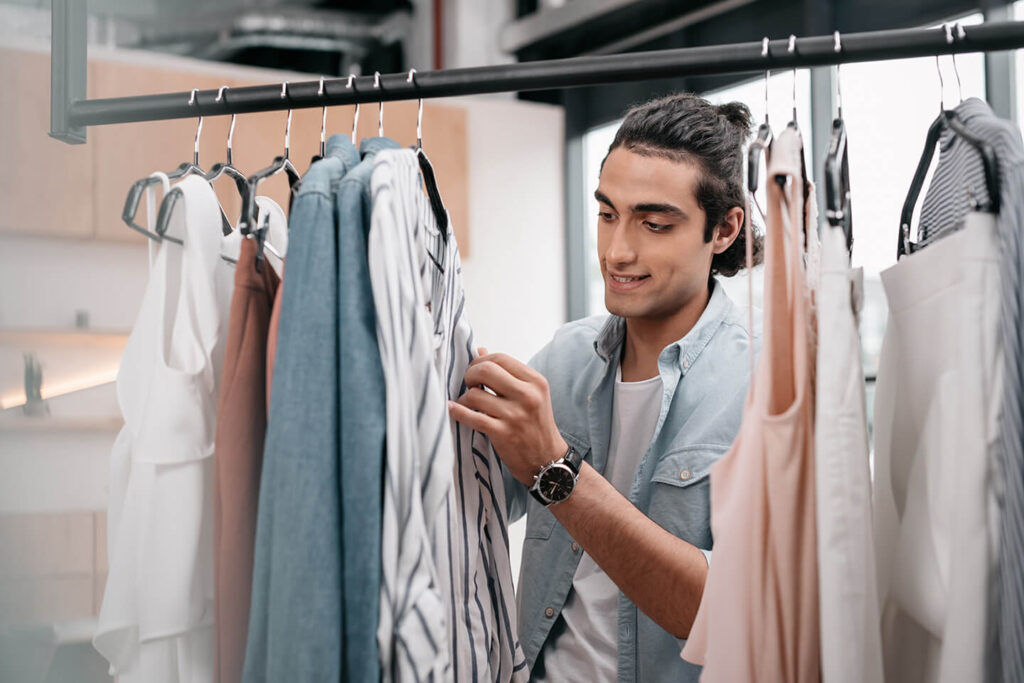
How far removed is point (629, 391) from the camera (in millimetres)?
1389

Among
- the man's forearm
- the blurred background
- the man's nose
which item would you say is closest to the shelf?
the blurred background

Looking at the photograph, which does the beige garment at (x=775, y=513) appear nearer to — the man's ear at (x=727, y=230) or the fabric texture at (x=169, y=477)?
the fabric texture at (x=169, y=477)

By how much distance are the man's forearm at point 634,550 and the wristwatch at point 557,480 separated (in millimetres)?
15

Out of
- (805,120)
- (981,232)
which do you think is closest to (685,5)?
(805,120)

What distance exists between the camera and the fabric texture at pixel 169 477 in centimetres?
82

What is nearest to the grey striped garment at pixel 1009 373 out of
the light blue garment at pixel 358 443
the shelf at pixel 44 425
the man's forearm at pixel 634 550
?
the man's forearm at pixel 634 550

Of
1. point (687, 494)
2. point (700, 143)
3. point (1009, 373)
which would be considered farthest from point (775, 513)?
point (700, 143)

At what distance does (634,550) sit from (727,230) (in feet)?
2.23

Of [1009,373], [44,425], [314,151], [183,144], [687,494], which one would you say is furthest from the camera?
[314,151]

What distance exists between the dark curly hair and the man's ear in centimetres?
1

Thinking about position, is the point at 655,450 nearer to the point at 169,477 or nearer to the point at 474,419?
the point at 474,419

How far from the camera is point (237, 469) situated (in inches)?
32.7

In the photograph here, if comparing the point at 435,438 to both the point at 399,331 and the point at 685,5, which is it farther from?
the point at 685,5

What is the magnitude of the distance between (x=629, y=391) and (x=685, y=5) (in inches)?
88.1
